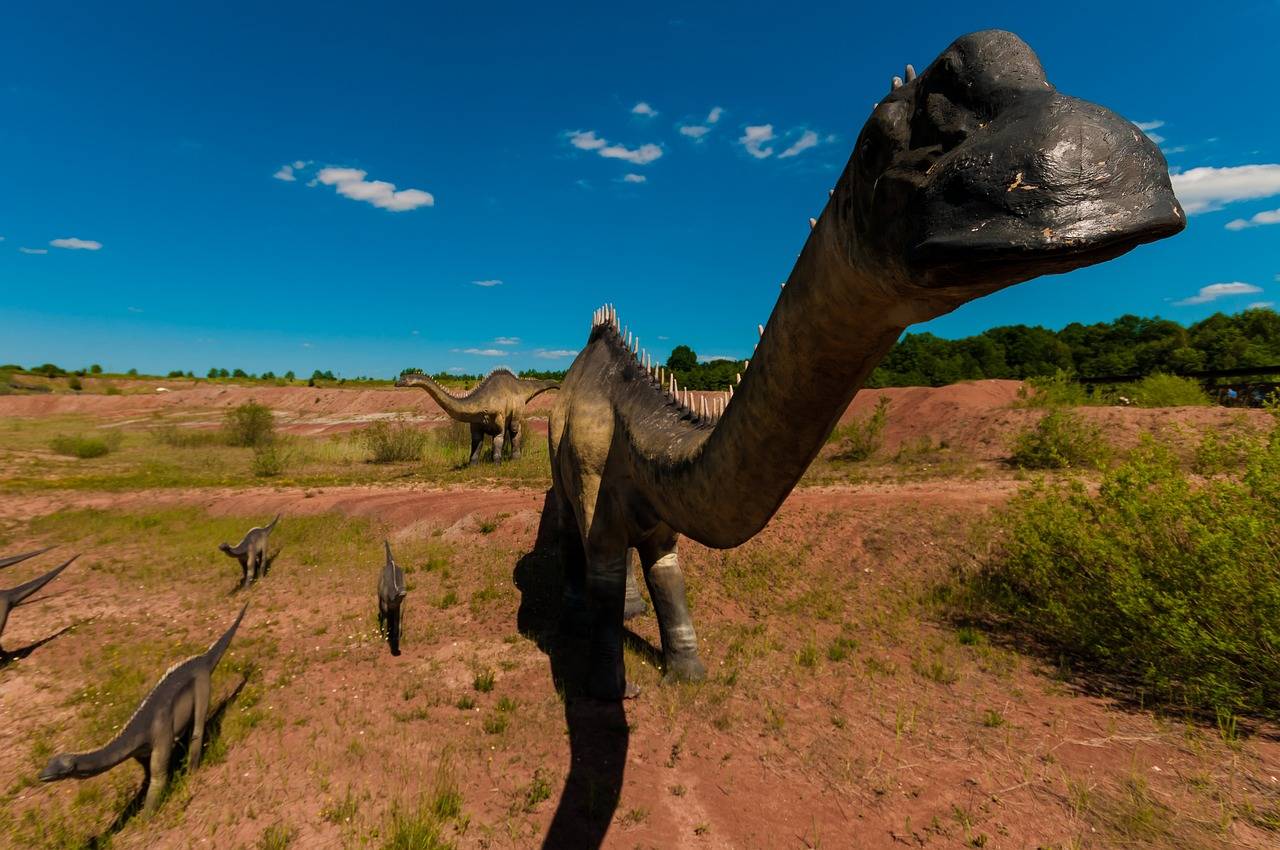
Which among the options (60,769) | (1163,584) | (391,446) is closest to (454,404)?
(391,446)

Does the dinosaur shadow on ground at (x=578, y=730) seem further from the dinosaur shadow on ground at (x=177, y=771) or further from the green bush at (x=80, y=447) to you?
the green bush at (x=80, y=447)

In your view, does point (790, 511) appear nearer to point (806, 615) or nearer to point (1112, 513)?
point (806, 615)

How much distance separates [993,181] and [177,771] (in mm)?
5924

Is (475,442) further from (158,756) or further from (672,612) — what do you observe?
(158,756)

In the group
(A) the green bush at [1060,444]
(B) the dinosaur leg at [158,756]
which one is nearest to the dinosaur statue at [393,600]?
(B) the dinosaur leg at [158,756]

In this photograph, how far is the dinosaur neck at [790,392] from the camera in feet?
5.87

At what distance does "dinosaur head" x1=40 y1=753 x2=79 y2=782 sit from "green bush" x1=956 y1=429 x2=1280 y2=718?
23.9 ft

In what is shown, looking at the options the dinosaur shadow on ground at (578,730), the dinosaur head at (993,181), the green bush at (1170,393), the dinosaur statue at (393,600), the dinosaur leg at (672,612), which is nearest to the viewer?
the dinosaur head at (993,181)

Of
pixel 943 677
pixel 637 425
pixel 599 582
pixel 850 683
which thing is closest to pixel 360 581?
pixel 599 582

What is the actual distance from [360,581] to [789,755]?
21.7 feet

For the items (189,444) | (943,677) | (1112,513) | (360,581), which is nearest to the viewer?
(943,677)

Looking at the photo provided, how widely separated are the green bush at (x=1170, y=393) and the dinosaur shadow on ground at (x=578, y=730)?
678 inches

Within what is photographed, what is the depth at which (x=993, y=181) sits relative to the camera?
46.5 inches

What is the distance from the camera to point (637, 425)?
420cm
